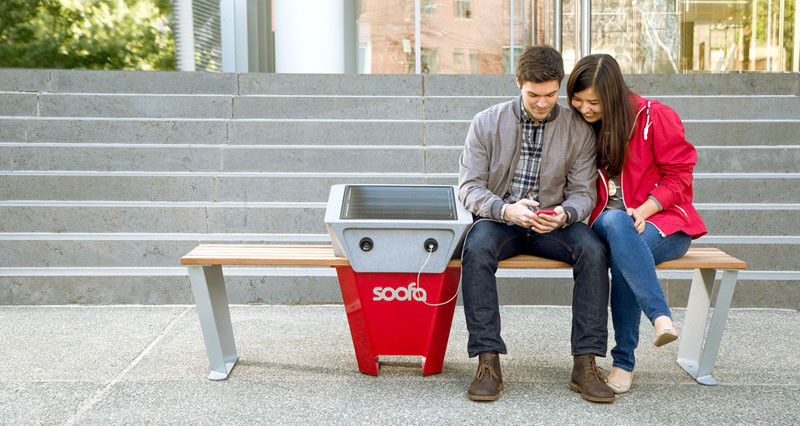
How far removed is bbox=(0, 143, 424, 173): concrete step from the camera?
18.4 feet

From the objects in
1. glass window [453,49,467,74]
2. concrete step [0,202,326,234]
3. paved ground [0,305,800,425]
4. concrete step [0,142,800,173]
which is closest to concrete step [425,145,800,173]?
concrete step [0,142,800,173]

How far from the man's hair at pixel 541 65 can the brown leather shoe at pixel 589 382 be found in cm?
112

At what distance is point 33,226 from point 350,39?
20.6 ft

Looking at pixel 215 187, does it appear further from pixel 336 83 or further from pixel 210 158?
pixel 336 83

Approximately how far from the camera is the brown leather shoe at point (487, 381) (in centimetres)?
297

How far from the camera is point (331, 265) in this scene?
10.3 feet

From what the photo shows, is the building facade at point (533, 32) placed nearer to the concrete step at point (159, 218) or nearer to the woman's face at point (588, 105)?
the concrete step at point (159, 218)

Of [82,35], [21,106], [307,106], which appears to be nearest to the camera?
[21,106]

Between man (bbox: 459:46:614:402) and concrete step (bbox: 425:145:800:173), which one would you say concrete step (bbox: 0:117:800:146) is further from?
man (bbox: 459:46:614:402)

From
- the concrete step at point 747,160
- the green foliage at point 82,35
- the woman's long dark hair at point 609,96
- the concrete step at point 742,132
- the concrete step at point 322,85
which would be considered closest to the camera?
the woman's long dark hair at point 609,96

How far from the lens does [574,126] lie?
3.22 metres

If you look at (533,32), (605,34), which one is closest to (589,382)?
(605,34)

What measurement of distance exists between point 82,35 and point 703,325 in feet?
26.2

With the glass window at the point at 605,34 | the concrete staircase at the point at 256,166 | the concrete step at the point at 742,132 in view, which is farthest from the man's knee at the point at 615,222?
the glass window at the point at 605,34
